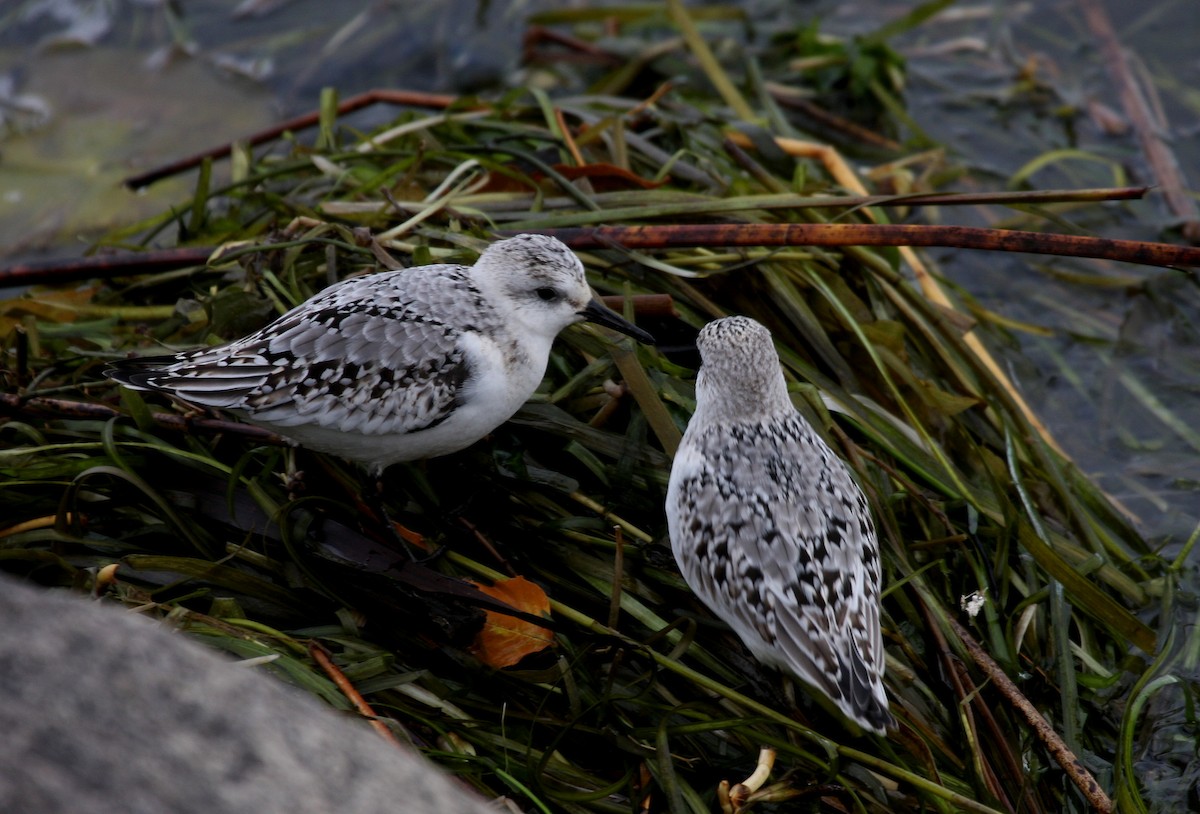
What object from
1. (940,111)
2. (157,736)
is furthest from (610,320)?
(940,111)

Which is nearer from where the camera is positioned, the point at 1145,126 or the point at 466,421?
the point at 466,421

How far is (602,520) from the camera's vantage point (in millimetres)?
3926

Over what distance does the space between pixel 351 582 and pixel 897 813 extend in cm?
188

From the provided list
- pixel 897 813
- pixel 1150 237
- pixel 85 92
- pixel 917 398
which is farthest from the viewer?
pixel 85 92

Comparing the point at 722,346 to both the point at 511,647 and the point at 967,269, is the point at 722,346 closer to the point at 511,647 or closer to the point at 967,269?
the point at 511,647

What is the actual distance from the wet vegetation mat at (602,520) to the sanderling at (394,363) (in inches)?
10.5

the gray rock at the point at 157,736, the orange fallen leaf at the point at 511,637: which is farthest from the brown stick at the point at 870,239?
the gray rock at the point at 157,736

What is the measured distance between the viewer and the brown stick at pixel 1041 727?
346 cm

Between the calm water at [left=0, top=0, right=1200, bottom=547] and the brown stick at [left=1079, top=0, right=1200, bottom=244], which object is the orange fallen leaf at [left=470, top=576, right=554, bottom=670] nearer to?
the calm water at [left=0, top=0, right=1200, bottom=547]

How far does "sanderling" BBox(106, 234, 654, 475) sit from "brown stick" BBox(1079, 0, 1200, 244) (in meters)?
3.77

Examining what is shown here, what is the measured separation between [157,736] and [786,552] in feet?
6.85

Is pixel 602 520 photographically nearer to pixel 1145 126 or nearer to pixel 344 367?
pixel 344 367

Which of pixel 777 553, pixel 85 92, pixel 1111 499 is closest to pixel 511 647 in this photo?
pixel 777 553

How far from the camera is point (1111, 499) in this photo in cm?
493
